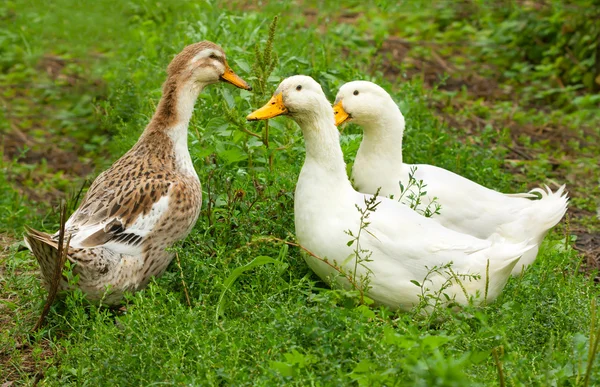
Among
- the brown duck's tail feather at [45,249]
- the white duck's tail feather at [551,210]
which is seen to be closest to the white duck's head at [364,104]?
the white duck's tail feather at [551,210]

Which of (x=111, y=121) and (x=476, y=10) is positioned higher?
(x=476, y=10)

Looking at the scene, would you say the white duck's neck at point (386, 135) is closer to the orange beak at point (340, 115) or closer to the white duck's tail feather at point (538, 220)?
the orange beak at point (340, 115)

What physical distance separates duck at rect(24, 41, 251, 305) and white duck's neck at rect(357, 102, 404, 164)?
1.02 metres

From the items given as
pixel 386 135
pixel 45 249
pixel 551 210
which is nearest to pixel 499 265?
pixel 551 210

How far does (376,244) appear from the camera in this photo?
4.55 metres

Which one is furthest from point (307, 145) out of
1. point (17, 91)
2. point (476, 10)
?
point (476, 10)

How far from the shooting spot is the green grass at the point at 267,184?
3.78 meters

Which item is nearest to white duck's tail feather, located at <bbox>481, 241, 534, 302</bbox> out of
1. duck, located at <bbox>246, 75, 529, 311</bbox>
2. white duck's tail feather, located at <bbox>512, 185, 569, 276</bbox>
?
duck, located at <bbox>246, 75, 529, 311</bbox>

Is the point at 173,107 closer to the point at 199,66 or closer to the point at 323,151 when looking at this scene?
the point at 199,66

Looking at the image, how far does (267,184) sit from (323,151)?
2.35ft

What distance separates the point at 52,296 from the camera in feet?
14.5

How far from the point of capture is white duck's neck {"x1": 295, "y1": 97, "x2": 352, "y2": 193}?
15.5ft

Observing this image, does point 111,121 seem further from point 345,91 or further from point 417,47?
point 417,47

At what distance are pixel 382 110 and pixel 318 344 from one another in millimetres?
2070
